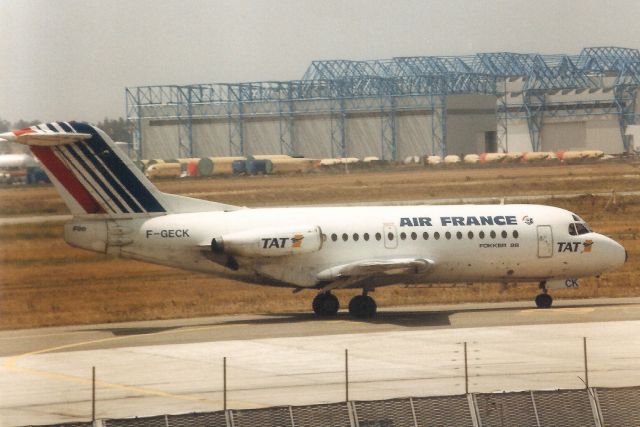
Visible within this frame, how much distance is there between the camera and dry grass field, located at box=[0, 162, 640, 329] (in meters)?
44.5

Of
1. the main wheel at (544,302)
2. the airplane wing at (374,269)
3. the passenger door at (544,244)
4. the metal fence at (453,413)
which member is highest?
the passenger door at (544,244)

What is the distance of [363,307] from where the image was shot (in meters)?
40.3

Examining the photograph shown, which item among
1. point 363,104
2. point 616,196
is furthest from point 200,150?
point 616,196

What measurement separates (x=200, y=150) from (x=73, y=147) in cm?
2843

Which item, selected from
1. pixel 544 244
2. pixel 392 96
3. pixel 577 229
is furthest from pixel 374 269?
pixel 392 96

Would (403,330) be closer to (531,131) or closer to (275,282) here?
(275,282)

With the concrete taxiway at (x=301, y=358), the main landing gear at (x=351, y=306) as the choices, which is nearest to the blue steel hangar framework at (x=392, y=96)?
the main landing gear at (x=351, y=306)

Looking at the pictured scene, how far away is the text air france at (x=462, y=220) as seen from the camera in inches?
1623

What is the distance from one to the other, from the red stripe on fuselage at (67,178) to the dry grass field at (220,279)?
4756 mm

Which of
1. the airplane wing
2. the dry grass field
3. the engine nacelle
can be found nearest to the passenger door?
the airplane wing

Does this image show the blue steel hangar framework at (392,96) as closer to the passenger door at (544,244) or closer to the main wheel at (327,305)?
the main wheel at (327,305)

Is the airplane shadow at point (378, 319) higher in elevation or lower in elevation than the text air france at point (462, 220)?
lower

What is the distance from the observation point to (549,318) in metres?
39.2

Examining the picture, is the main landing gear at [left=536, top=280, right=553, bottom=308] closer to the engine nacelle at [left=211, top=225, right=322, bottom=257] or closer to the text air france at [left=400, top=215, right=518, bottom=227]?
the text air france at [left=400, top=215, right=518, bottom=227]
